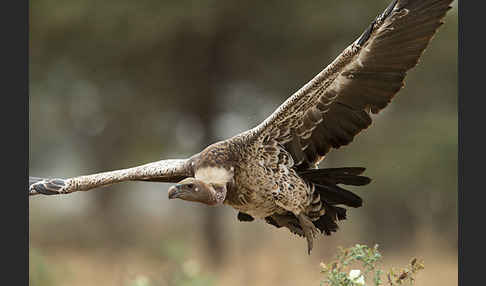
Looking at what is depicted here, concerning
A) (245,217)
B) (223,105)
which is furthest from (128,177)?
(223,105)

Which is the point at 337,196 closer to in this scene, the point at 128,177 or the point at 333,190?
the point at 333,190

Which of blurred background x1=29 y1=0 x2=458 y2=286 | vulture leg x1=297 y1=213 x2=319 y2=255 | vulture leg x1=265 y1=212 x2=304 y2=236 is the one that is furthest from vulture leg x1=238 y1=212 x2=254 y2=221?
blurred background x1=29 y1=0 x2=458 y2=286

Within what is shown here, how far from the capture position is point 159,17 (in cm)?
993

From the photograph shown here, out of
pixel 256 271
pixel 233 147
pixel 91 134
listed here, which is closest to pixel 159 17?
pixel 91 134

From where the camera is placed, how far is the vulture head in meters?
3.71

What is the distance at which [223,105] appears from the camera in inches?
416

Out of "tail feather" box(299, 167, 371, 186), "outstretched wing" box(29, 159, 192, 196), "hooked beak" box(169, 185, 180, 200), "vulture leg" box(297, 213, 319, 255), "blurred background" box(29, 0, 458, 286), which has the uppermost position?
"blurred background" box(29, 0, 458, 286)

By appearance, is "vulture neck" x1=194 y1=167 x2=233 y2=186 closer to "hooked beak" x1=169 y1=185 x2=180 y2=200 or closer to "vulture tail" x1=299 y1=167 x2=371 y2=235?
"hooked beak" x1=169 y1=185 x2=180 y2=200

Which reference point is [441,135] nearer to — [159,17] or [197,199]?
[159,17]

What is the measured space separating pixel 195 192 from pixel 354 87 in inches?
42.0

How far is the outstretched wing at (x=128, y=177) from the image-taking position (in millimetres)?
4262

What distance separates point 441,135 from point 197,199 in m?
6.43

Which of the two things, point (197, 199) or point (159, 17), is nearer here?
point (197, 199)

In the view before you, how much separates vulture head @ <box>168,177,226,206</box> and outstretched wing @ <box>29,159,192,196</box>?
0.34 metres
